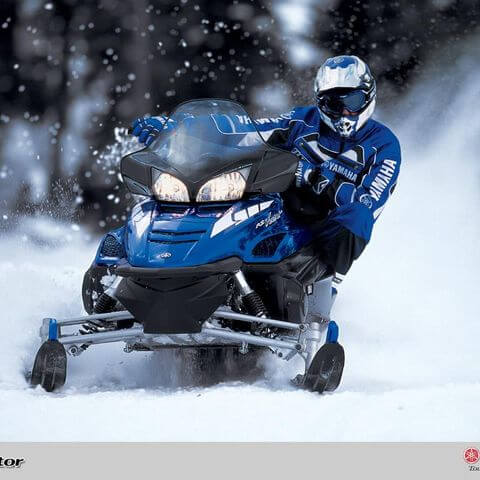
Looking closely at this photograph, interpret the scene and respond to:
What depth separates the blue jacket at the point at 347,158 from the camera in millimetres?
6953

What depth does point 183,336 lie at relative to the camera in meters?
6.14

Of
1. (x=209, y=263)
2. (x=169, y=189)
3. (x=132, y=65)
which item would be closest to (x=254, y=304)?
(x=209, y=263)

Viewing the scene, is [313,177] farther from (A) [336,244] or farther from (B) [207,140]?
(B) [207,140]

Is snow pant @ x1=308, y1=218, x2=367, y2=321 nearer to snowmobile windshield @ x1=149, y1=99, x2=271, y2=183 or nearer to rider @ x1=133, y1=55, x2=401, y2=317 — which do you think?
rider @ x1=133, y1=55, x2=401, y2=317

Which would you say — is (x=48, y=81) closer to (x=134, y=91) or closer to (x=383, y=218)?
(x=134, y=91)

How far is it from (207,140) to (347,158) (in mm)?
1156

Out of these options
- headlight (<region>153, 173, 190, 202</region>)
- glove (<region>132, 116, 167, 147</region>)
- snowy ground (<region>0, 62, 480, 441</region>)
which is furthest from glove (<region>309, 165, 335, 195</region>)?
headlight (<region>153, 173, 190, 202</region>)

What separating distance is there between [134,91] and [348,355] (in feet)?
27.3

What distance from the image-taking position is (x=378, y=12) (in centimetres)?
1627

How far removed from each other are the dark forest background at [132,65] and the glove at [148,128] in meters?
7.65
